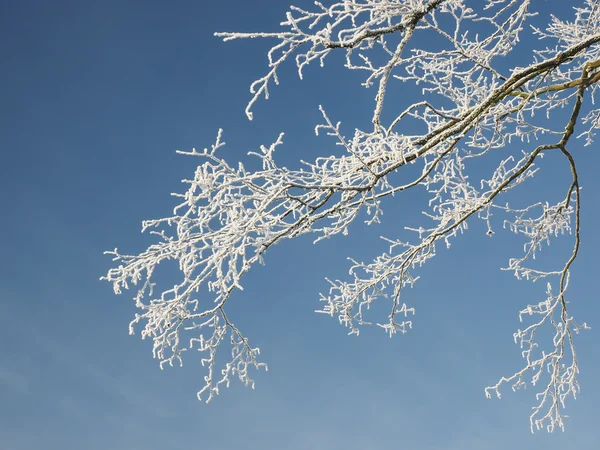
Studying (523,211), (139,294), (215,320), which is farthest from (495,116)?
(139,294)

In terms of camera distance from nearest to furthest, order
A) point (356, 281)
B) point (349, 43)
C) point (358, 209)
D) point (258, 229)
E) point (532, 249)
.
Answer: point (349, 43) < point (258, 229) < point (358, 209) < point (356, 281) < point (532, 249)

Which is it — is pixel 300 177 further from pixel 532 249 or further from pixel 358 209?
pixel 532 249

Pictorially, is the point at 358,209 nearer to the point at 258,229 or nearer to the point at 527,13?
the point at 258,229

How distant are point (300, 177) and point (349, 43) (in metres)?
0.97

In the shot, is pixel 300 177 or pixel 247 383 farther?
pixel 247 383

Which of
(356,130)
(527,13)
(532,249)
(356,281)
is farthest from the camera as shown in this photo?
(532,249)

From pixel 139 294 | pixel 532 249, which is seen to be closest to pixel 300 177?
pixel 139 294

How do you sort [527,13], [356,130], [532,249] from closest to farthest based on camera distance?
[356,130] < [527,13] < [532,249]

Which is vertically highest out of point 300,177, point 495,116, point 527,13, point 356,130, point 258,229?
point 527,13

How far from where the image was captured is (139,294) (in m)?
4.00

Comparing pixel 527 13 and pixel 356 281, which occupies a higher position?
pixel 527 13

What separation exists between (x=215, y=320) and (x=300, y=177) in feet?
5.40

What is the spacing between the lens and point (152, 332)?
412 cm

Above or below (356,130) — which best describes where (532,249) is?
above
